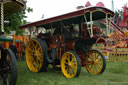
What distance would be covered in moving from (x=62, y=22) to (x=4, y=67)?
350cm

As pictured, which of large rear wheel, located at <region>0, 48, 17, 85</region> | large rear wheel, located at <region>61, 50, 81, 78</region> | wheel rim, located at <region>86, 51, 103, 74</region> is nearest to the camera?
large rear wheel, located at <region>0, 48, 17, 85</region>

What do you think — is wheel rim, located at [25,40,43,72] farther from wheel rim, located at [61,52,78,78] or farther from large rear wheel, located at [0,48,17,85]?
large rear wheel, located at [0,48,17,85]

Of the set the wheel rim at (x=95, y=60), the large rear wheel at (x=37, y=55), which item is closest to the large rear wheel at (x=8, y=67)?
the large rear wheel at (x=37, y=55)

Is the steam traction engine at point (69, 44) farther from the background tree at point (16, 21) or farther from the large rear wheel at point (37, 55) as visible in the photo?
the background tree at point (16, 21)

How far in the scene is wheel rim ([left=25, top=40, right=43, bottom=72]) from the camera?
23.8 ft

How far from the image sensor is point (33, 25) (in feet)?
24.8

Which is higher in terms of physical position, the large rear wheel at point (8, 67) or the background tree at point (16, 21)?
the background tree at point (16, 21)

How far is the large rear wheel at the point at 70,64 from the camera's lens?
556 centimetres

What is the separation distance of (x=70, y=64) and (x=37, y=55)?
6.32 ft

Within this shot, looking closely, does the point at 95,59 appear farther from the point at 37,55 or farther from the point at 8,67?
the point at 8,67

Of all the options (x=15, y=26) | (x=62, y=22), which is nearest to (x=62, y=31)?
Answer: (x=62, y=22)

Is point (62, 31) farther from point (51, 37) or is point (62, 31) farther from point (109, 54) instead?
point (109, 54)

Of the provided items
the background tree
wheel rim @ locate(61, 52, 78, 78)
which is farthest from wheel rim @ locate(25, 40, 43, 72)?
the background tree

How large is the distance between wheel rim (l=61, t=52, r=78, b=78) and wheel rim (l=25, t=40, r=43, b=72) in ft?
4.05
